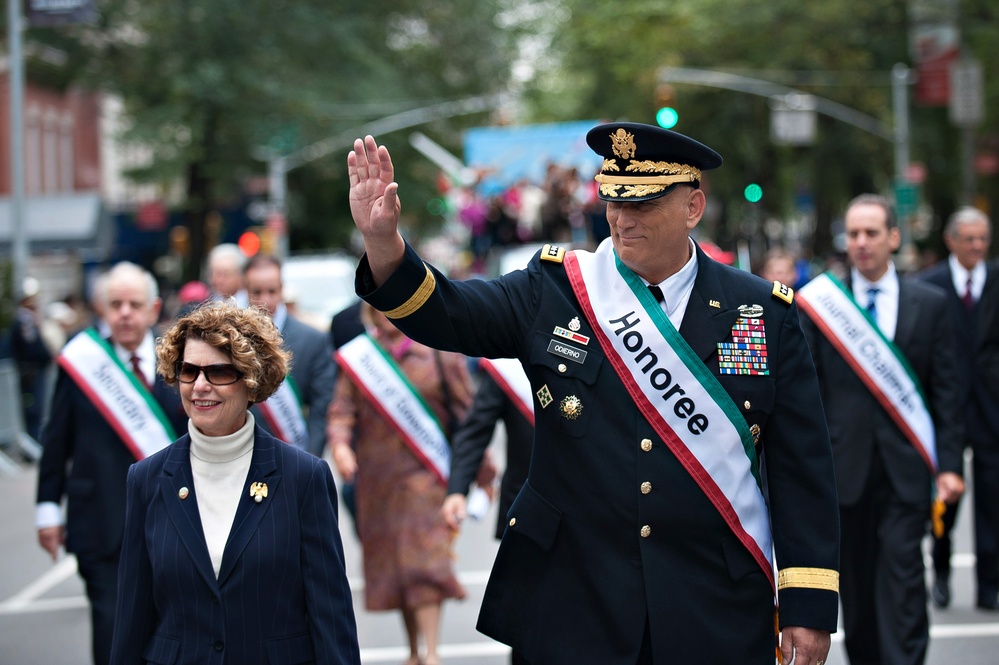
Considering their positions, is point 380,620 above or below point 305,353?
below

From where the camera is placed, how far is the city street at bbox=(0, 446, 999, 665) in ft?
24.6

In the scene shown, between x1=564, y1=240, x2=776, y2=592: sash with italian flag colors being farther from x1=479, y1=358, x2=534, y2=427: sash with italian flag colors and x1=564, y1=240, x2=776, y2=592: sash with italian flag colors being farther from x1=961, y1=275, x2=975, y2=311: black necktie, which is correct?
x1=961, y1=275, x2=975, y2=311: black necktie

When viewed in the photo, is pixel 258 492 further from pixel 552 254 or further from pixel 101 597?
pixel 101 597

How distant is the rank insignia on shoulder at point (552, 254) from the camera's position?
387 cm

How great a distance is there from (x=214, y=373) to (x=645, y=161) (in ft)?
3.99

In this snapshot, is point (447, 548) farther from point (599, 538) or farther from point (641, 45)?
point (641, 45)

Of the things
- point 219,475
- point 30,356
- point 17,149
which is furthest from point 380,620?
point 17,149

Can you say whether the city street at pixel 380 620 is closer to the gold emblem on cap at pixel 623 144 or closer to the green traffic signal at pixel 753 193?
the green traffic signal at pixel 753 193

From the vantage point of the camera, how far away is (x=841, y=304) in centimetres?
636

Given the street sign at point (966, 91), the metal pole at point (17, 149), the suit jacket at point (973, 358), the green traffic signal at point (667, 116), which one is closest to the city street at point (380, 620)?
the suit jacket at point (973, 358)

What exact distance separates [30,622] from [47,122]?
33.8 metres

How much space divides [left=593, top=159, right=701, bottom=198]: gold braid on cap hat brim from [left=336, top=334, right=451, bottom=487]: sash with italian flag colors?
365 cm

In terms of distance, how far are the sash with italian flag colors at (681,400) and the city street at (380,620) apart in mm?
3778

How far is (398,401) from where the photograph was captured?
731 cm
